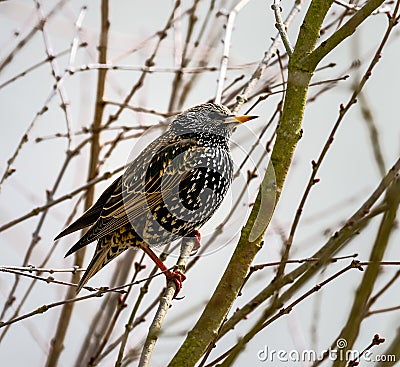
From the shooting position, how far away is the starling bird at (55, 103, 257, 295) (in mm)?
5020

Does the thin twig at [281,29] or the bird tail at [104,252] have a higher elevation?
the thin twig at [281,29]

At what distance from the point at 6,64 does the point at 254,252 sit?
7.33 ft

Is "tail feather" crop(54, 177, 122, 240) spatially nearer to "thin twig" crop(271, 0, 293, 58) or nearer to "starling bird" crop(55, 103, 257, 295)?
"starling bird" crop(55, 103, 257, 295)

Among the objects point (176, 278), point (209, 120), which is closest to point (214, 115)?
point (209, 120)

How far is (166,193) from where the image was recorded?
16.6ft

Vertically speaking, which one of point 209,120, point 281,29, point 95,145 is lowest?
point 281,29

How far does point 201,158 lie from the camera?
16.8 ft

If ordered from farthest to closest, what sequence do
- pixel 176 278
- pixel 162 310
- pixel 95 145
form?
pixel 95 145, pixel 176 278, pixel 162 310

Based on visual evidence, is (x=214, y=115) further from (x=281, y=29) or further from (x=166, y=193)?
(x=281, y=29)

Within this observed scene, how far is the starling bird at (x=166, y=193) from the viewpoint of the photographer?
5020mm

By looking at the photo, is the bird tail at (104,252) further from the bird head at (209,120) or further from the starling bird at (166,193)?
the bird head at (209,120)

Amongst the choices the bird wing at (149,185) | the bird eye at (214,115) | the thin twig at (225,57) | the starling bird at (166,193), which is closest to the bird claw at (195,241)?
the starling bird at (166,193)

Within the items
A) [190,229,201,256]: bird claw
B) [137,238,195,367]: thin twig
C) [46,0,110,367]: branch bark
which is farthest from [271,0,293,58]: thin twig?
[46,0,110,367]: branch bark

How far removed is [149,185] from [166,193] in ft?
0.41
